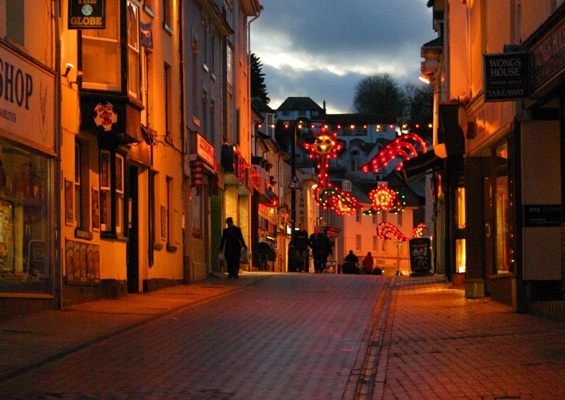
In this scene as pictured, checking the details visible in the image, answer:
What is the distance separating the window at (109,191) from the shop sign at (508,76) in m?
7.54

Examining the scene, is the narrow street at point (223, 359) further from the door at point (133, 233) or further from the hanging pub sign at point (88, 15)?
the hanging pub sign at point (88, 15)

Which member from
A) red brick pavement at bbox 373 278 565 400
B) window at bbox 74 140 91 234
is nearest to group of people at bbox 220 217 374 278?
window at bbox 74 140 91 234

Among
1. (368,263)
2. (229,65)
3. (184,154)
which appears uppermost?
(229,65)

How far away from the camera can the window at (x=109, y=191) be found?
21.2 m

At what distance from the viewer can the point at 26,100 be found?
1686 cm

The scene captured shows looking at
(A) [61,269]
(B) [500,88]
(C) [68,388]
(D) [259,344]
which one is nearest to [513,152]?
(B) [500,88]

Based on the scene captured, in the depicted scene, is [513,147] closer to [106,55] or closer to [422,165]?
[106,55]

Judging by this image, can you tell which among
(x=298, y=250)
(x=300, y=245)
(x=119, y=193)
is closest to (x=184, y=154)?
(x=119, y=193)

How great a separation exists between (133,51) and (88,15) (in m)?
2.88

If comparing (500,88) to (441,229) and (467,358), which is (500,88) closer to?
(467,358)

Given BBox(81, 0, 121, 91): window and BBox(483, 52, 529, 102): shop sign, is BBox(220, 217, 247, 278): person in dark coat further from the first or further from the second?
BBox(483, 52, 529, 102): shop sign

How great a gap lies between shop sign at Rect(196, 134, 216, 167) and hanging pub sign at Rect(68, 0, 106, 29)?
12013 mm

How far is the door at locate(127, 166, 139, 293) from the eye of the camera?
23.4 metres

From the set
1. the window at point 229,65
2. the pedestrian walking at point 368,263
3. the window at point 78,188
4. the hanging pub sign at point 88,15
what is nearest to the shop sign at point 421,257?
the window at point 229,65
